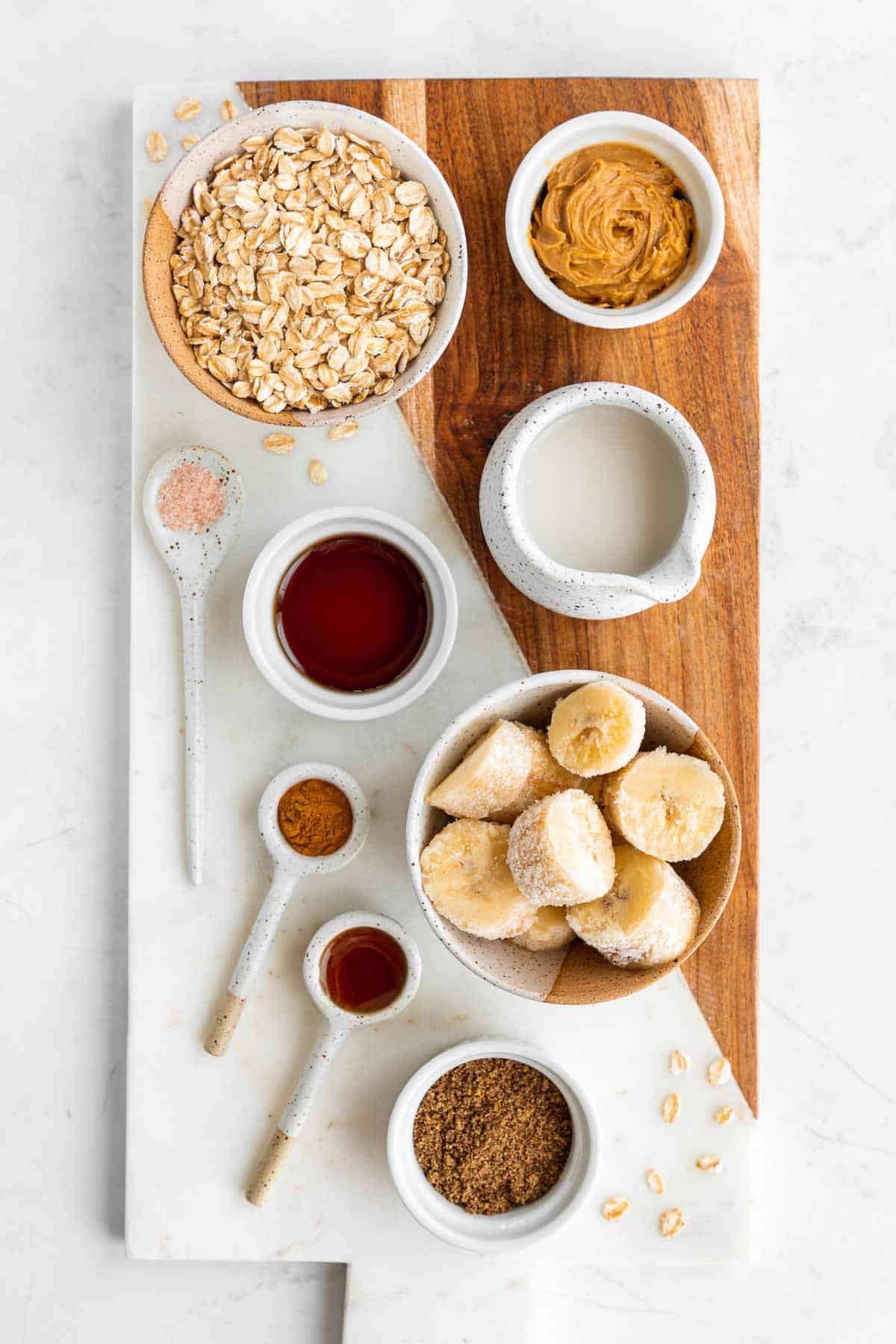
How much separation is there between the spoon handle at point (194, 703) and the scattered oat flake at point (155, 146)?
55 centimetres

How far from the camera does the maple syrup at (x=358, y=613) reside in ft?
4.60

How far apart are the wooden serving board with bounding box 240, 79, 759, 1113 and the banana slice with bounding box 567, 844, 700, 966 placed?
0.27 m

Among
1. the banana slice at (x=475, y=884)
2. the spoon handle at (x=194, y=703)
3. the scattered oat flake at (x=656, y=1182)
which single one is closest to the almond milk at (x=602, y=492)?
the banana slice at (x=475, y=884)

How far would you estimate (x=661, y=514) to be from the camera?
130 cm

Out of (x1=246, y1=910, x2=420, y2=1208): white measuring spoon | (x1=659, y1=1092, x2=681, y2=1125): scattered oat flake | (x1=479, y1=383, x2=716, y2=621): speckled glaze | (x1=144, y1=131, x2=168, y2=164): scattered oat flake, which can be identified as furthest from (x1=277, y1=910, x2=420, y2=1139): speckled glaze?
(x1=144, y1=131, x2=168, y2=164): scattered oat flake

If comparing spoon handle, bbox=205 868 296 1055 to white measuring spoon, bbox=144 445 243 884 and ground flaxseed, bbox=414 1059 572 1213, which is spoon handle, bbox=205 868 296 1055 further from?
ground flaxseed, bbox=414 1059 572 1213

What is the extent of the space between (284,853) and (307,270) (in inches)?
27.7

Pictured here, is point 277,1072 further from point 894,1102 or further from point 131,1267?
point 894,1102

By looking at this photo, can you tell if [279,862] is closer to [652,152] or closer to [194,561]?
[194,561]

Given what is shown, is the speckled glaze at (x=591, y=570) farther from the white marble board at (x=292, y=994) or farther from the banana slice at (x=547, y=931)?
the banana slice at (x=547, y=931)

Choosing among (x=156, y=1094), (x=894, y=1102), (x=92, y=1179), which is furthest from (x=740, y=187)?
(x=92, y=1179)

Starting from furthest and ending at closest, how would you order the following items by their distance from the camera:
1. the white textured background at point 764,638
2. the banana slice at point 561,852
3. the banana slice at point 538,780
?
the white textured background at point 764,638, the banana slice at point 538,780, the banana slice at point 561,852

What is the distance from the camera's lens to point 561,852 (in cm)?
113

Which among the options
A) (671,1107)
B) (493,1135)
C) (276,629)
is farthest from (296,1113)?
(276,629)
